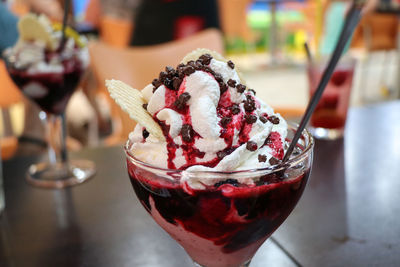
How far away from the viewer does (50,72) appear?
1.21 m

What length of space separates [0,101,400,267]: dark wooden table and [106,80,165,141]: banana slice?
280 millimetres

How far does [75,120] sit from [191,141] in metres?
3.61

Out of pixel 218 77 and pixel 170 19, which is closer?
pixel 218 77

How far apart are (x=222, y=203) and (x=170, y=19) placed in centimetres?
226

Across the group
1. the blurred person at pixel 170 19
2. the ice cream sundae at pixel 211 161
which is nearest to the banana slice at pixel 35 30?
the ice cream sundae at pixel 211 161

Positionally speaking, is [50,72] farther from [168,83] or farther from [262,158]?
[262,158]

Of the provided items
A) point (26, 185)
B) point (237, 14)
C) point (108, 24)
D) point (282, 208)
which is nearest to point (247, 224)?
point (282, 208)

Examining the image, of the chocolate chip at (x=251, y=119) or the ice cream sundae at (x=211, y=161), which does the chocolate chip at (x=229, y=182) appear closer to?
the ice cream sundae at (x=211, y=161)

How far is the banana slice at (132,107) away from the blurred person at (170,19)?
2046 millimetres

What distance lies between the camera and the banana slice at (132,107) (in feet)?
2.02

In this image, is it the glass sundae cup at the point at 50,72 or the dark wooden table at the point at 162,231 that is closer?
the dark wooden table at the point at 162,231

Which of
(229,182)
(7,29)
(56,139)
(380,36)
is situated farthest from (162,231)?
(380,36)

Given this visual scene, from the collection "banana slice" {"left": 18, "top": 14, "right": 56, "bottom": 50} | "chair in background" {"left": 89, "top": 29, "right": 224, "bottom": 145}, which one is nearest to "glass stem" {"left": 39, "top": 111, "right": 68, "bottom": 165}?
"banana slice" {"left": 18, "top": 14, "right": 56, "bottom": 50}

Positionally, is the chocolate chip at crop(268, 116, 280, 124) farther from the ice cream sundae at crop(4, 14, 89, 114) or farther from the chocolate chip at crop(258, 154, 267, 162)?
the ice cream sundae at crop(4, 14, 89, 114)
